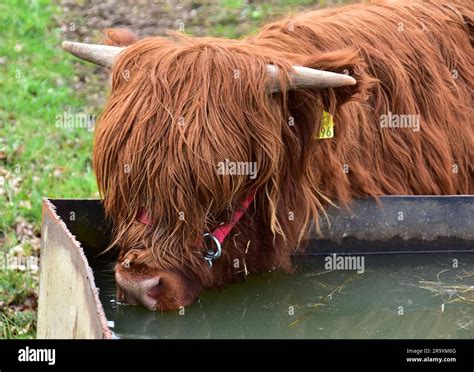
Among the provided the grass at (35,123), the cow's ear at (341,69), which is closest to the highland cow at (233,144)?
the cow's ear at (341,69)

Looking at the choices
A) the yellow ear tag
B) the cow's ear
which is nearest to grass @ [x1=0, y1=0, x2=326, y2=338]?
the yellow ear tag

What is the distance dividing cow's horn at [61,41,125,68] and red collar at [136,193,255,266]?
0.91 metres

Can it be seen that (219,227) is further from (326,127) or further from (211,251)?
(326,127)

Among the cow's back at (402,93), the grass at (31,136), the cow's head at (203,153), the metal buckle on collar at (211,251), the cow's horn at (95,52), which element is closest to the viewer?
the cow's head at (203,153)

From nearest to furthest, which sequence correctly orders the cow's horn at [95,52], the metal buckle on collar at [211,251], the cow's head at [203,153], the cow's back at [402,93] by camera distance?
the cow's head at [203,153]
the metal buckle on collar at [211,251]
the cow's horn at [95,52]
the cow's back at [402,93]

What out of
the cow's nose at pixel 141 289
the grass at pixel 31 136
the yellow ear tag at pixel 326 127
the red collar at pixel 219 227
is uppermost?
the yellow ear tag at pixel 326 127

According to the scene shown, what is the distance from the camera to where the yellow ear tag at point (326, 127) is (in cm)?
441

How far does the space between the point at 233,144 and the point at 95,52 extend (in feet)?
3.22

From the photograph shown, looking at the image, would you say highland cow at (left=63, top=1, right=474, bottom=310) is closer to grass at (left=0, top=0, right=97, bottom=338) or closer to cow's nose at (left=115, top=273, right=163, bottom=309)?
cow's nose at (left=115, top=273, right=163, bottom=309)

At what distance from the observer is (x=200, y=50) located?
443 cm

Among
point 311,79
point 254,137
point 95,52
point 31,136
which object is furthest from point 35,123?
point 311,79

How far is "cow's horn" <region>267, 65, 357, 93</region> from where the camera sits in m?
4.20

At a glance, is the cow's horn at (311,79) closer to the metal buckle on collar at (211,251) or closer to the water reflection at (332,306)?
the metal buckle on collar at (211,251)

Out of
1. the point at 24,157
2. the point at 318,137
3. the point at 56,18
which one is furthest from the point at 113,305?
the point at 56,18
